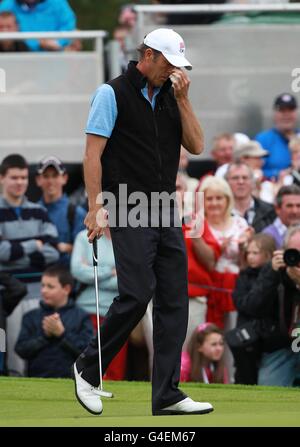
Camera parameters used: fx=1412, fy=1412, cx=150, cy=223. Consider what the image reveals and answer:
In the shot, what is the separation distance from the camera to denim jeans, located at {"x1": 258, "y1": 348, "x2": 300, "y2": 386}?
12.1 meters

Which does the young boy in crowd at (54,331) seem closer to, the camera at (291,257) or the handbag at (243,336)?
the handbag at (243,336)

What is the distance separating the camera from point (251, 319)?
40.2ft

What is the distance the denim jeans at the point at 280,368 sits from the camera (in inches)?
476

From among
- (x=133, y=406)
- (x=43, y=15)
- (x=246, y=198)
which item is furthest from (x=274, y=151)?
(x=133, y=406)

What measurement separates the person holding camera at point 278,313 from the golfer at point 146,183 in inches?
118

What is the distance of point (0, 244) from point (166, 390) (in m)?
4.65

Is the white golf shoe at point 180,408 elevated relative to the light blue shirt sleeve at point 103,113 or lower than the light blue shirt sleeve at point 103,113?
lower

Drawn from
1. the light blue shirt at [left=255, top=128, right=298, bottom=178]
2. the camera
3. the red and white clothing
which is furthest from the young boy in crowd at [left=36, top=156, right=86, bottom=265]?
the camera

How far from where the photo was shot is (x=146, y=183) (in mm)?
8656

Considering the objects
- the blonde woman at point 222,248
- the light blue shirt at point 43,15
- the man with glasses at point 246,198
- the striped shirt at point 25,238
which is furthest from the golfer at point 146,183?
the light blue shirt at point 43,15

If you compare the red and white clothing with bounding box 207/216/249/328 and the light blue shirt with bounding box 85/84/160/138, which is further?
the red and white clothing with bounding box 207/216/249/328

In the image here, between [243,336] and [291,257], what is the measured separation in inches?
38.3

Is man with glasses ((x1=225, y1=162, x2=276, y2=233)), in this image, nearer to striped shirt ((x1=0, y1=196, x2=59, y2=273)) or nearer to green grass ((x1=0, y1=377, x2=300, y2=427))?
striped shirt ((x1=0, y1=196, x2=59, y2=273))

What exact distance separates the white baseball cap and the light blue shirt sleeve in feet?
1.27
